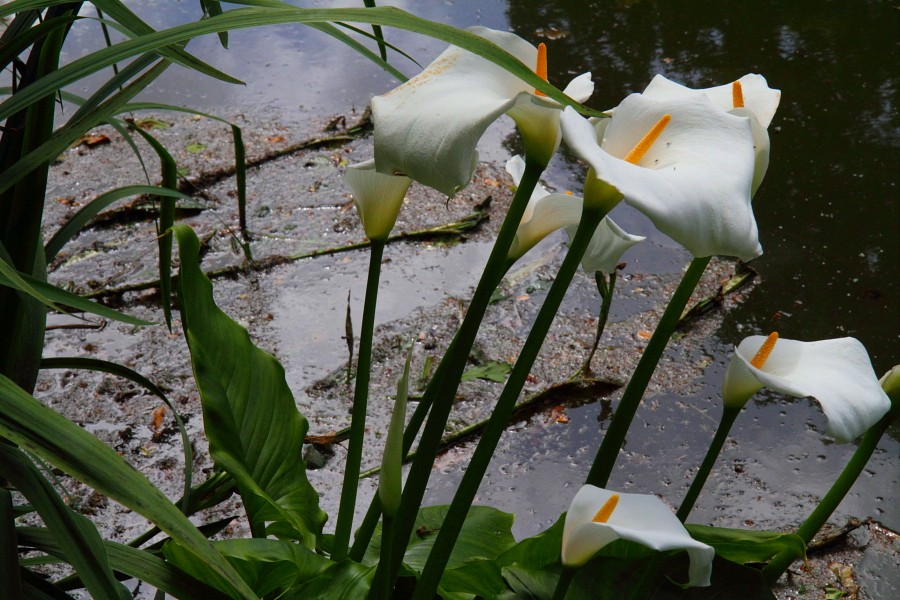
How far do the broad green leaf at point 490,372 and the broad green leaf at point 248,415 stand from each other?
0.60 meters

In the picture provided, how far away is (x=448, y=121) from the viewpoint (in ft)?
1.87

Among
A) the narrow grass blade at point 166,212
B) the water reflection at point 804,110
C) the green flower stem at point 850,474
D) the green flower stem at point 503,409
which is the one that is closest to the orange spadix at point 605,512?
the green flower stem at point 503,409

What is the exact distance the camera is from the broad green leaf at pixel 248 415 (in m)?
0.96

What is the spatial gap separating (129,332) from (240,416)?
838mm

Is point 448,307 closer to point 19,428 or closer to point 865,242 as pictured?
point 865,242

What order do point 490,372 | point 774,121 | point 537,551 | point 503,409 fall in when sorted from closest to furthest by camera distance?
1. point 503,409
2. point 537,551
3. point 490,372
4. point 774,121

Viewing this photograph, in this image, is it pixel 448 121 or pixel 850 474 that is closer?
pixel 448 121

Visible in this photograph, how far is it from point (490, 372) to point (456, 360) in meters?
0.91

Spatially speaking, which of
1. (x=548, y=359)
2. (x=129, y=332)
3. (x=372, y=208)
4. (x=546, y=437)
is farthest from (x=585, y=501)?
(x=129, y=332)

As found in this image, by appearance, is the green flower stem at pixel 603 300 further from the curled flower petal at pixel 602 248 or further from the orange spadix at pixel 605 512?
the orange spadix at pixel 605 512

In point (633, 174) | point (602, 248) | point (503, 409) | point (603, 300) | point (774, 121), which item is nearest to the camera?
point (633, 174)

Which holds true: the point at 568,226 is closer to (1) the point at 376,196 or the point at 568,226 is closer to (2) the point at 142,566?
(1) the point at 376,196

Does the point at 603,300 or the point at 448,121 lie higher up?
the point at 448,121

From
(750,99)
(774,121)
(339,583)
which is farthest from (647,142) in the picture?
(774,121)
